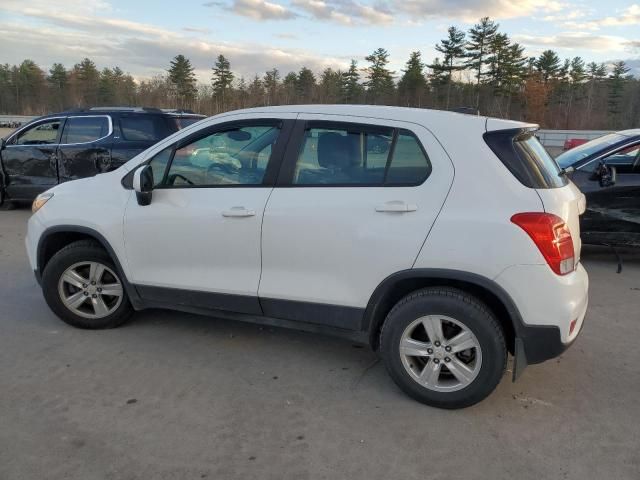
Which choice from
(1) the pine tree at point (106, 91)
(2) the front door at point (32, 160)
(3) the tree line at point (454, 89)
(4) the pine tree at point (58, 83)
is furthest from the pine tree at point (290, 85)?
(2) the front door at point (32, 160)

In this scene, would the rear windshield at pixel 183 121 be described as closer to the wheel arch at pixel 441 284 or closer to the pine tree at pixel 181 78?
the wheel arch at pixel 441 284

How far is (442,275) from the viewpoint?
3154 mm

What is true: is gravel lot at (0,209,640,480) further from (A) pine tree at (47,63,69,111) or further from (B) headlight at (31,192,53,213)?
(A) pine tree at (47,63,69,111)

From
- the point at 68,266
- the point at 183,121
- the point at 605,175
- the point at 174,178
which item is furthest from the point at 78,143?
the point at 605,175

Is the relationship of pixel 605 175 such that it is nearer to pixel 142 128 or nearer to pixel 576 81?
pixel 142 128

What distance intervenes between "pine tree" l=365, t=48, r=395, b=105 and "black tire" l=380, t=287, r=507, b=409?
207 ft

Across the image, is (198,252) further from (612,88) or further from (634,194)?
(612,88)

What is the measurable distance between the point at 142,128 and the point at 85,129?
1043 mm

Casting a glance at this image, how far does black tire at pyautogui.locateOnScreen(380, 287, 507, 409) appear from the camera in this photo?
10.3 ft

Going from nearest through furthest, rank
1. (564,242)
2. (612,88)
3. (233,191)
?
(564,242) < (233,191) < (612,88)

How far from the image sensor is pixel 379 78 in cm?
6469

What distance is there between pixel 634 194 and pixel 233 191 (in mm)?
5170

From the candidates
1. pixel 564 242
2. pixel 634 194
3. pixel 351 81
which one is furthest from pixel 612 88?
pixel 564 242

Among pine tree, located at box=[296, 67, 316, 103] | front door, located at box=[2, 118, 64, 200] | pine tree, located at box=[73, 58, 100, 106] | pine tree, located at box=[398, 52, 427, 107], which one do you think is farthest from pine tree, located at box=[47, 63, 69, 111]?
front door, located at box=[2, 118, 64, 200]
